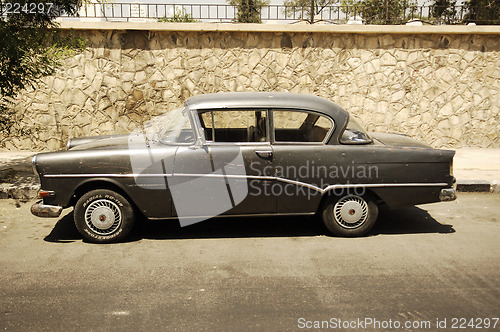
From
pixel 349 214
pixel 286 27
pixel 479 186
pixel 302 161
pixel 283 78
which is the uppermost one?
pixel 286 27

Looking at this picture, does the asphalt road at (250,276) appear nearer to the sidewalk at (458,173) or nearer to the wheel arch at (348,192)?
the wheel arch at (348,192)

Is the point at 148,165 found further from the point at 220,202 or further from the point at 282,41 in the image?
the point at 282,41

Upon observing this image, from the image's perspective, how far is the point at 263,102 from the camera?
516 centimetres

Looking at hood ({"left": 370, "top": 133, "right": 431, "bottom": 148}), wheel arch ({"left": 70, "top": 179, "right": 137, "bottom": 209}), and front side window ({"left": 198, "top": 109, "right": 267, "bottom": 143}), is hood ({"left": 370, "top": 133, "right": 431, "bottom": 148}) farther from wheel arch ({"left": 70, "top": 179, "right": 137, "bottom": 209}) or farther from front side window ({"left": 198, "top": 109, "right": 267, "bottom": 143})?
wheel arch ({"left": 70, "top": 179, "right": 137, "bottom": 209})

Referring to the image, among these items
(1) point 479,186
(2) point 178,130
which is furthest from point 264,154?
(1) point 479,186

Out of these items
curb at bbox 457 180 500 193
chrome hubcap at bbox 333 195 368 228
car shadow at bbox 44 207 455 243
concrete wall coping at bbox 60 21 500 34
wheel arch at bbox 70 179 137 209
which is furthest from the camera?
concrete wall coping at bbox 60 21 500 34

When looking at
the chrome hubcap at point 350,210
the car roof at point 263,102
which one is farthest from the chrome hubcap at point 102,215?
the chrome hubcap at point 350,210

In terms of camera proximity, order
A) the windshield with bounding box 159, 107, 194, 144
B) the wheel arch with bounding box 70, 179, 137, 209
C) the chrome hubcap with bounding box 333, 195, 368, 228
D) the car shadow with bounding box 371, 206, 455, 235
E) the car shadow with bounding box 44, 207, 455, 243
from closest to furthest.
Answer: the wheel arch with bounding box 70, 179, 137, 209 < the windshield with bounding box 159, 107, 194, 144 < the chrome hubcap with bounding box 333, 195, 368, 228 < the car shadow with bounding box 44, 207, 455, 243 < the car shadow with bounding box 371, 206, 455, 235

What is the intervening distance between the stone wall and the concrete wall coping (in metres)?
0.10

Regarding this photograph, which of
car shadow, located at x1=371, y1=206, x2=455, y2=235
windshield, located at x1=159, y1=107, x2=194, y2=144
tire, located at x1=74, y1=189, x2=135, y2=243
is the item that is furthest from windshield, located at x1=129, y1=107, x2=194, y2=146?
car shadow, located at x1=371, y1=206, x2=455, y2=235

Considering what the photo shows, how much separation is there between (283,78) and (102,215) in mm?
6366

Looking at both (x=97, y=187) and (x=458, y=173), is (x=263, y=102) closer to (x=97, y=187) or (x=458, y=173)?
(x=97, y=187)

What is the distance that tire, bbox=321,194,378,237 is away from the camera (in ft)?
17.1

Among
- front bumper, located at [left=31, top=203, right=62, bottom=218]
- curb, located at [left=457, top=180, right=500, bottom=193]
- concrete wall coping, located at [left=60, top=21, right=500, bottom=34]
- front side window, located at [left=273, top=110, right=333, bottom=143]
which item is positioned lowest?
curb, located at [left=457, top=180, right=500, bottom=193]
